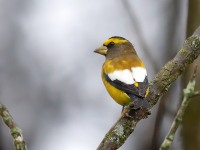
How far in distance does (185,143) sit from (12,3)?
4.79 metres

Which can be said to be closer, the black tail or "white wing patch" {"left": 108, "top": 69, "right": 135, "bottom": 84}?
the black tail

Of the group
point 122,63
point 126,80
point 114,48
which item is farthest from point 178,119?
point 114,48

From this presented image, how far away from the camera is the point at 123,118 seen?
13.0 feet

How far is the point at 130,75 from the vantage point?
4484mm

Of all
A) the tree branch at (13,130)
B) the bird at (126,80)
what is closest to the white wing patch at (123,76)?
the bird at (126,80)

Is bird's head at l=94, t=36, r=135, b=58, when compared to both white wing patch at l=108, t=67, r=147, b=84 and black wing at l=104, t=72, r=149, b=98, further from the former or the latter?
black wing at l=104, t=72, r=149, b=98

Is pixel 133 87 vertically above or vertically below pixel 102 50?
below

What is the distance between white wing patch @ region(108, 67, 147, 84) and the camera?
438cm

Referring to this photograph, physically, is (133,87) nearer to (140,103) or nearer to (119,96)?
(119,96)

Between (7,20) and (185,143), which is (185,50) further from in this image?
(7,20)

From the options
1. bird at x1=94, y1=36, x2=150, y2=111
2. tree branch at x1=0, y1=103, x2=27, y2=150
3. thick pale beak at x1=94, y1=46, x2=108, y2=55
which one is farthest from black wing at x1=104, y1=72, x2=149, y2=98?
tree branch at x1=0, y1=103, x2=27, y2=150

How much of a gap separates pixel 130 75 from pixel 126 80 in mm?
110

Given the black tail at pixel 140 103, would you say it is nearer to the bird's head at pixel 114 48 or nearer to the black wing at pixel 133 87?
the black wing at pixel 133 87

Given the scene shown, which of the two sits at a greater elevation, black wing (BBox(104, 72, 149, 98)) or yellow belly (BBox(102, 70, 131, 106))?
black wing (BBox(104, 72, 149, 98))
